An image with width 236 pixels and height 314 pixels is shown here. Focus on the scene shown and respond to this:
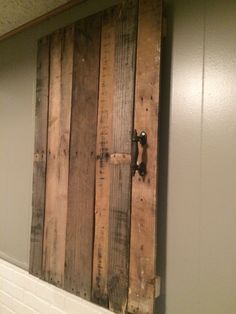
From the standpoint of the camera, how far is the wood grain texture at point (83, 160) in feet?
4.09

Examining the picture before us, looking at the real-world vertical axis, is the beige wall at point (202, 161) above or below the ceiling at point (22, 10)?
below

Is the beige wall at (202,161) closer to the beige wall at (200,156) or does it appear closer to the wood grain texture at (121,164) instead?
the beige wall at (200,156)

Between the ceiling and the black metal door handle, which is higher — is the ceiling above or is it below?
above

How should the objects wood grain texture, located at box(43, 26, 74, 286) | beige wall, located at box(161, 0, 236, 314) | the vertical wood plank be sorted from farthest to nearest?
wood grain texture, located at box(43, 26, 74, 286)
the vertical wood plank
beige wall, located at box(161, 0, 236, 314)

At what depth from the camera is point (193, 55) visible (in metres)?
1.03

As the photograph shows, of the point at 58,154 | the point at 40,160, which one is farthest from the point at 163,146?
the point at 40,160

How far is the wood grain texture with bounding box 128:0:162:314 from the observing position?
1038 mm

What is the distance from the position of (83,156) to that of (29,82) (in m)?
0.70

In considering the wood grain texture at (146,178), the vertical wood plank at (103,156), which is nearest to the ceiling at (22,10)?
the vertical wood plank at (103,156)

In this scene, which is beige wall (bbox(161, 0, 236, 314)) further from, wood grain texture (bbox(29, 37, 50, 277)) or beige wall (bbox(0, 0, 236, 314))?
wood grain texture (bbox(29, 37, 50, 277))

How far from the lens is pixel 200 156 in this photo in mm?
994

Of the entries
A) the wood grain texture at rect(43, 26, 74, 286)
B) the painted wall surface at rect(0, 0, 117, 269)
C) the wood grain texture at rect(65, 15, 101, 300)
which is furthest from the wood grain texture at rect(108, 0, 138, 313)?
the painted wall surface at rect(0, 0, 117, 269)

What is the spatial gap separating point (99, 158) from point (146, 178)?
0.87 ft

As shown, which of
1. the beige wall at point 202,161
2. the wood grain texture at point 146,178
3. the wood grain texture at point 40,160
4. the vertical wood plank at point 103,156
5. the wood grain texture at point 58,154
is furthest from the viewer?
the wood grain texture at point 40,160
